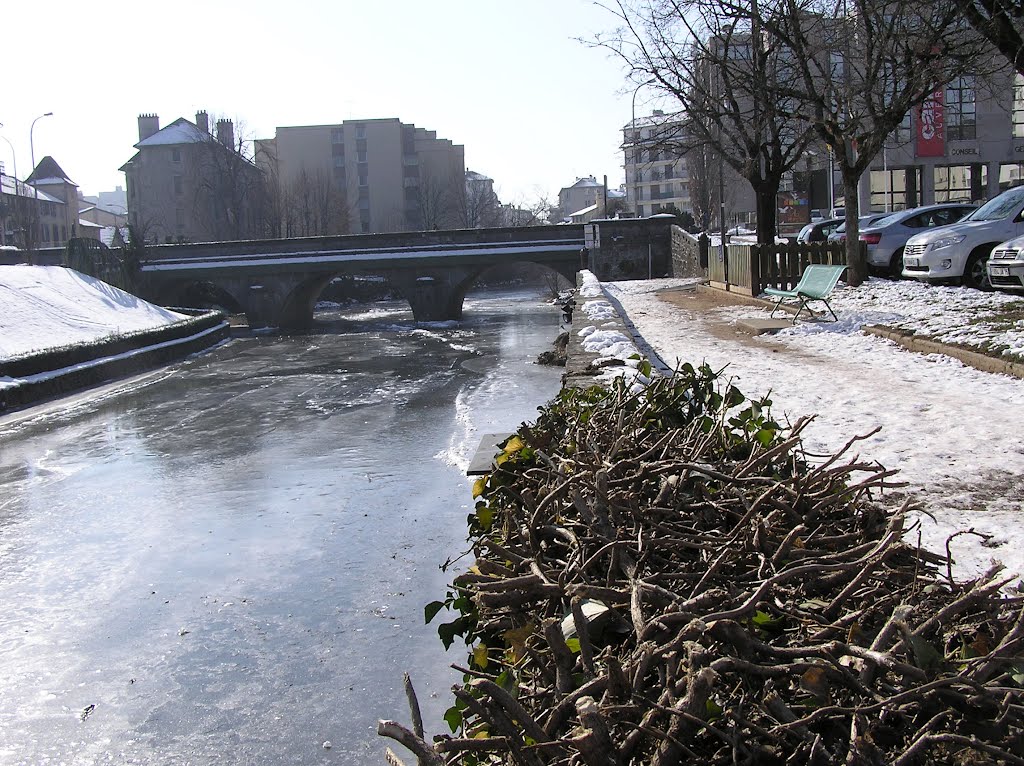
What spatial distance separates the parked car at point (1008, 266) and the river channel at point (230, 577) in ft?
22.9

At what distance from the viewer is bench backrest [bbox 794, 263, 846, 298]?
1521 centimetres

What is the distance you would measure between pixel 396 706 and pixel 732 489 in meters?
2.84

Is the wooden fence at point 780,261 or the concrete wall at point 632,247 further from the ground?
the concrete wall at point 632,247

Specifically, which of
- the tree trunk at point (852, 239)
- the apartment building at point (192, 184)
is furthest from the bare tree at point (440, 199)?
the tree trunk at point (852, 239)

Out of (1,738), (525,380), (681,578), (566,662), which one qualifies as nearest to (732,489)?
(681,578)

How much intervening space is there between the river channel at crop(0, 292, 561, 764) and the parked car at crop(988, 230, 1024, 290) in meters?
6.98

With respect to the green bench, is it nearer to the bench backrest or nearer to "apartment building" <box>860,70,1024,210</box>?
the bench backrest

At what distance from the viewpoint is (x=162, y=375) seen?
2727cm

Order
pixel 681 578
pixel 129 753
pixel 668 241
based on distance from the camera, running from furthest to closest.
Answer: pixel 668 241 → pixel 129 753 → pixel 681 578

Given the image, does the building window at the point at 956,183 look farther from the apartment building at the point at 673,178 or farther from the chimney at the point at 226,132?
the chimney at the point at 226,132

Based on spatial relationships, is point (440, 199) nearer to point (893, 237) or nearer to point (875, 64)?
point (893, 237)

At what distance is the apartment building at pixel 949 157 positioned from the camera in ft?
163

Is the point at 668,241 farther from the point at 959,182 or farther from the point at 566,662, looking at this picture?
the point at 566,662

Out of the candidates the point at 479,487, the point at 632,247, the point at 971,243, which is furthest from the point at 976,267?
the point at 632,247
